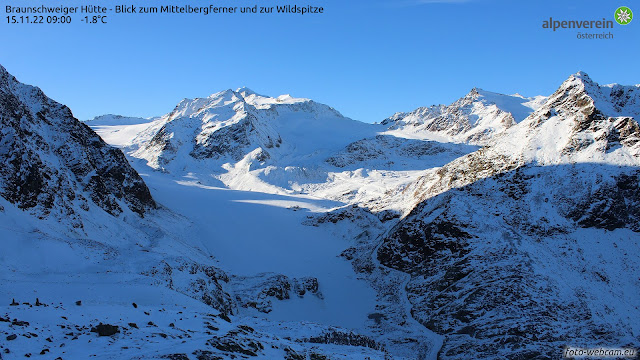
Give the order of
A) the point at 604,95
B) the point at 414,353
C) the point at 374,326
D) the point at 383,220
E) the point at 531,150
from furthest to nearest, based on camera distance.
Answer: the point at 383,220 → the point at 604,95 → the point at 531,150 → the point at 374,326 → the point at 414,353

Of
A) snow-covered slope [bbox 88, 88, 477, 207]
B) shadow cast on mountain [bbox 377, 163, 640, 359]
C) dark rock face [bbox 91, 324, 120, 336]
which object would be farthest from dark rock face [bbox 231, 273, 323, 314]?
snow-covered slope [bbox 88, 88, 477, 207]

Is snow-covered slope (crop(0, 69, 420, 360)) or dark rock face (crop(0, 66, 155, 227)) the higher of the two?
dark rock face (crop(0, 66, 155, 227))

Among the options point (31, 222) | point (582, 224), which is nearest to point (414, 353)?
point (582, 224)

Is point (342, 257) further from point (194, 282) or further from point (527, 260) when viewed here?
point (527, 260)

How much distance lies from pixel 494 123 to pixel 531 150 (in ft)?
325

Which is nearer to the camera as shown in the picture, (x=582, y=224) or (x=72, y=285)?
(x=72, y=285)

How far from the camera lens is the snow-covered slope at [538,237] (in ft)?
97.5

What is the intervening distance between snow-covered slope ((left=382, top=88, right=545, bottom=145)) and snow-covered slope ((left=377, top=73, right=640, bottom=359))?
8664 centimetres

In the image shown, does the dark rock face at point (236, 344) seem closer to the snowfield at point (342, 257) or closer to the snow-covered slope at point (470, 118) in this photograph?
the snowfield at point (342, 257)

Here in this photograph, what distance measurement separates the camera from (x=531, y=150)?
4497cm

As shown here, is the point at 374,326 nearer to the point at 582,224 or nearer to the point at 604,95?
the point at 582,224

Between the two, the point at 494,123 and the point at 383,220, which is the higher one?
the point at 494,123

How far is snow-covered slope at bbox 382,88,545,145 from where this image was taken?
134 metres

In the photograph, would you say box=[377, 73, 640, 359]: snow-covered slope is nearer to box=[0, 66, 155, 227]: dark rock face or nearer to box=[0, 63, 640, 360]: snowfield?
box=[0, 63, 640, 360]: snowfield
